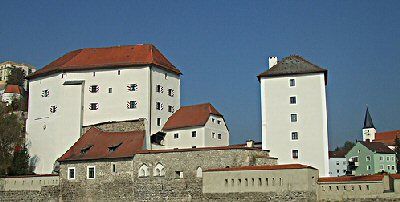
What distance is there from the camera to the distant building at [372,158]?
3706 inches

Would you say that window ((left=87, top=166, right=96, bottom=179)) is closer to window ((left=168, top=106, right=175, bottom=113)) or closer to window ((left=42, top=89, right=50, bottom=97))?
window ((left=168, top=106, right=175, bottom=113))

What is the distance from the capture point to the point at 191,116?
5328 cm

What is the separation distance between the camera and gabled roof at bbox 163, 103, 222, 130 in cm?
5188

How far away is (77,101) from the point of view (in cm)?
5488

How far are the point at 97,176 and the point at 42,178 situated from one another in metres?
6.05

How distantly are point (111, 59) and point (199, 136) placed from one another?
12835mm

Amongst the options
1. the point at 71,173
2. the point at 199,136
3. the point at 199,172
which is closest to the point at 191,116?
the point at 199,136

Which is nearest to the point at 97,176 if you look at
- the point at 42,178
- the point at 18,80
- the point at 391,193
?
the point at 42,178

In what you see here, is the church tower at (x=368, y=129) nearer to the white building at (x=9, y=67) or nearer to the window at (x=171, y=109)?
the window at (x=171, y=109)

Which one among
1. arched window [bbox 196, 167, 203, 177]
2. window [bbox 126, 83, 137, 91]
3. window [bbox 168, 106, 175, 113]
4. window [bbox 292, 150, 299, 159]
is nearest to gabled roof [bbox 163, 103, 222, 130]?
window [bbox 168, 106, 175, 113]

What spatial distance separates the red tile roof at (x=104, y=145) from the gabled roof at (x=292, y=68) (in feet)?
40.8

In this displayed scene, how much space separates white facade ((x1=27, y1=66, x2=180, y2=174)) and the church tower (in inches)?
2936

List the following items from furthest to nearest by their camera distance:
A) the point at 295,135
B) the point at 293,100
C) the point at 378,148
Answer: the point at 378,148
the point at 293,100
the point at 295,135

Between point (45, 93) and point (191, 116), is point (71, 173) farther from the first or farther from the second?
point (191, 116)
